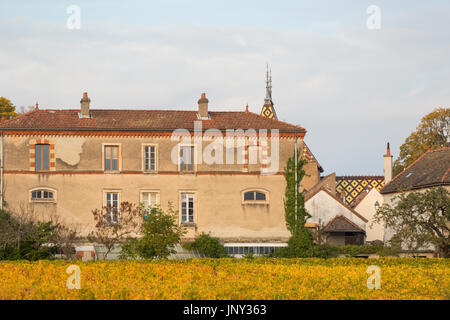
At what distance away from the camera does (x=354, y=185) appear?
78688 mm

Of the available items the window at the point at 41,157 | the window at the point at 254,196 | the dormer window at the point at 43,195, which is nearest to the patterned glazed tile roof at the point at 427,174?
the window at the point at 254,196

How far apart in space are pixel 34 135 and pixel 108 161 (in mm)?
5238

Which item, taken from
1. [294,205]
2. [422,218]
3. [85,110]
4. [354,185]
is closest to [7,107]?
[85,110]

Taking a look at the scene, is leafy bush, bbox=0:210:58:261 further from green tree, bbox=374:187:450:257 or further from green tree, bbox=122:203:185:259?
green tree, bbox=374:187:450:257

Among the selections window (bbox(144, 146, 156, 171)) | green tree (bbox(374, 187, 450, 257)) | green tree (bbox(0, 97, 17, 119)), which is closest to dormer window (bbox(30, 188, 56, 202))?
window (bbox(144, 146, 156, 171))

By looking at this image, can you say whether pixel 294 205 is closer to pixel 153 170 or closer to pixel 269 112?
pixel 153 170

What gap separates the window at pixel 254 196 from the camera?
46.7 metres

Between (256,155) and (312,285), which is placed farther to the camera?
(256,155)

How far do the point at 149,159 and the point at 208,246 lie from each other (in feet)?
23.8

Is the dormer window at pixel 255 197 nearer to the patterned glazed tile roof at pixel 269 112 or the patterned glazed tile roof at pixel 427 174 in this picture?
the patterned glazed tile roof at pixel 427 174
